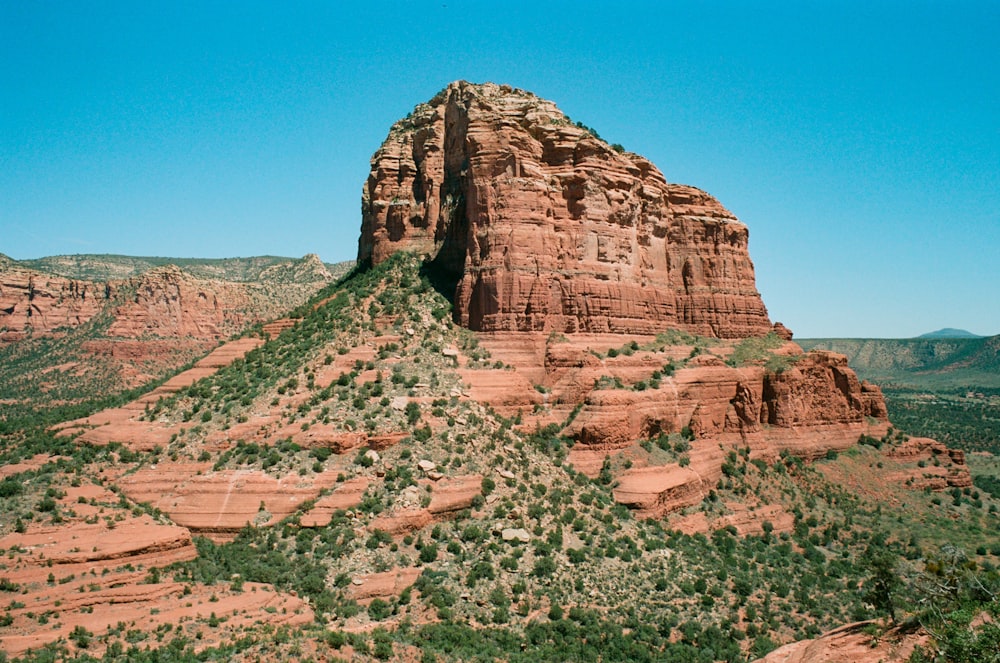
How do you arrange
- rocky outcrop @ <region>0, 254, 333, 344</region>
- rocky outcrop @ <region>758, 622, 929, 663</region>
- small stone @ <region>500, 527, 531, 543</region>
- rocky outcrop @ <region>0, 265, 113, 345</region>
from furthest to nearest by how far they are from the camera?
rocky outcrop @ <region>0, 265, 113, 345</region>, rocky outcrop @ <region>0, 254, 333, 344</region>, small stone @ <region>500, 527, 531, 543</region>, rocky outcrop @ <region>758, 622, 929, 663</region>

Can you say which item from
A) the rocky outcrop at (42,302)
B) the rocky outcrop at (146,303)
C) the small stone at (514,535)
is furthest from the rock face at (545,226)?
the rocky outcrop at (42,302)

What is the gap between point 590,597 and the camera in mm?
34469

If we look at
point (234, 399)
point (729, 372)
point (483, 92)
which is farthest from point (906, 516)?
point (234, 399)

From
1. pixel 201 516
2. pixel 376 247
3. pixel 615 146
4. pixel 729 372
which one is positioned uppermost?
pixel 615 146

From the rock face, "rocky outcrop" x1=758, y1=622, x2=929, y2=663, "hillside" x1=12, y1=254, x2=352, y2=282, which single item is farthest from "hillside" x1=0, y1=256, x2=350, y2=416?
"rocky outcrop" x1=758, y1=622, x2=929, y2=663

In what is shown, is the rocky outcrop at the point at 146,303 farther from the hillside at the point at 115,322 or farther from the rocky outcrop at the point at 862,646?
the rocky outcrop at the point at 862,646

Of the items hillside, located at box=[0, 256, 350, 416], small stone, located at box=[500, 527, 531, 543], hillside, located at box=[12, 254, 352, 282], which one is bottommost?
small stone, located at box=[500, 527, 531, 543]

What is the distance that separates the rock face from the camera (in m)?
48.3

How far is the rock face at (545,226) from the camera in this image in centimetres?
4834

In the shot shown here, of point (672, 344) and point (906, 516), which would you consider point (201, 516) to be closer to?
point (672, 344)

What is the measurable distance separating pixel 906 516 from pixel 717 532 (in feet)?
68.9

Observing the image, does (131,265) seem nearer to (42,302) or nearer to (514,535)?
(42,302)

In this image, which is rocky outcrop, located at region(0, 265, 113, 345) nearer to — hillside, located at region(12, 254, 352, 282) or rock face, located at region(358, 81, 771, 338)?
hillside, located at region(12, 254, 352, 282)

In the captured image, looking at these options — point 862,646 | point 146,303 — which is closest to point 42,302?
point 146,303
